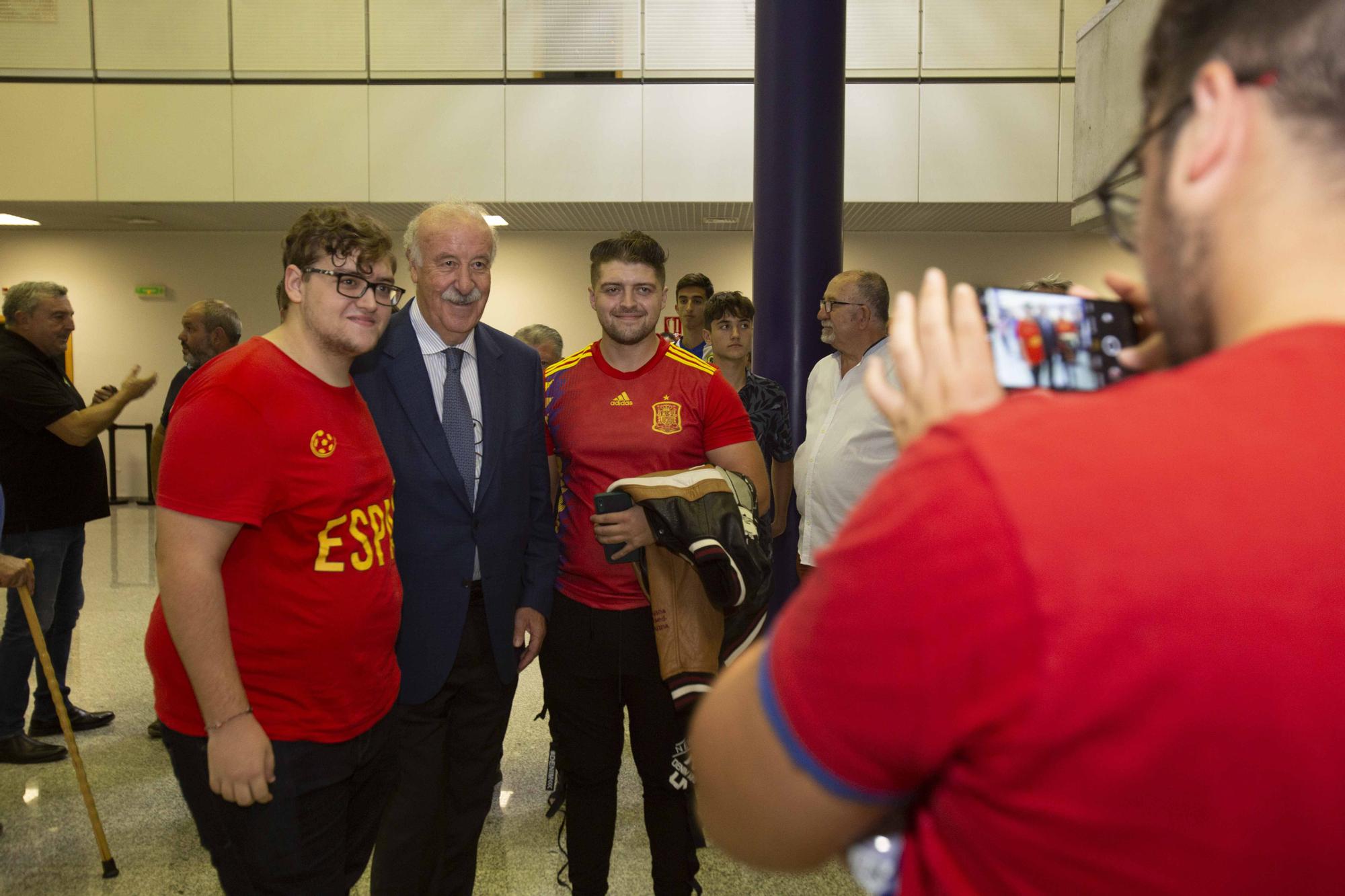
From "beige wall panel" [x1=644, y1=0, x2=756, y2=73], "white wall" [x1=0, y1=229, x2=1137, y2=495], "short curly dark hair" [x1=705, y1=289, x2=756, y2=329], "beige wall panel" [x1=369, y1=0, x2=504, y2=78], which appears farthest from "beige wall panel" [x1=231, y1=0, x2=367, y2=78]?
"short curly dark hair" [x1=705, y1=289, x2=756, y2=329]

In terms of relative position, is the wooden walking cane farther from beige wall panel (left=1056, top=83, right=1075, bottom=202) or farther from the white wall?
beige wall panel (left=1056, top=83, right=1075, bottom=202)

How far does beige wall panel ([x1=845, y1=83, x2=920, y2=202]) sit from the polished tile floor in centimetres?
625

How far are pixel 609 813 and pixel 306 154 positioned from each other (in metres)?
8.06

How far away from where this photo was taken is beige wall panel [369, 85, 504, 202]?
8.53 metres

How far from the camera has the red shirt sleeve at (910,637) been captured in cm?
45

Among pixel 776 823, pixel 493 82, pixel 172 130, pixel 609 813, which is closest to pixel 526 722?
pixel 609 813

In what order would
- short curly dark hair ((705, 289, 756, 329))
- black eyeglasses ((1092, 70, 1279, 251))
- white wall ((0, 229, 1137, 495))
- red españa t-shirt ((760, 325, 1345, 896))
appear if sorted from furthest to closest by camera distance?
white wall ((0, 229, 1137, 495)) → short curly dark hair ((705, 289, 756, 329)) → black eyeglasses ((1092, 70, 1279, 251)) → red españa t-shirt ((760, 325, 1345, 896))

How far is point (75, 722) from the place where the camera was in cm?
379

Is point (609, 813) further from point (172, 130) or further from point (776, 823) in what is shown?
point (172, 130)

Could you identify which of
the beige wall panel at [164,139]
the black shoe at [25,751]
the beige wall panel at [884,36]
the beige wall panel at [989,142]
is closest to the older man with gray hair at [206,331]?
the black shoe at [25,751]

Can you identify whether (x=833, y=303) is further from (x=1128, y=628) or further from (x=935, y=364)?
(x=1128, y=628)

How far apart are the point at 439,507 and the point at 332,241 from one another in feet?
2.26

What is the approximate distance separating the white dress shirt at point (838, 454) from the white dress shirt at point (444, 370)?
3.54 ft

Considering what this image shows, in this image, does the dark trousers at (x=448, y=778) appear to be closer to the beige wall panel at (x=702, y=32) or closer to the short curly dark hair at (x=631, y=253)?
the short curly dark hair at (x=631, y=253)
